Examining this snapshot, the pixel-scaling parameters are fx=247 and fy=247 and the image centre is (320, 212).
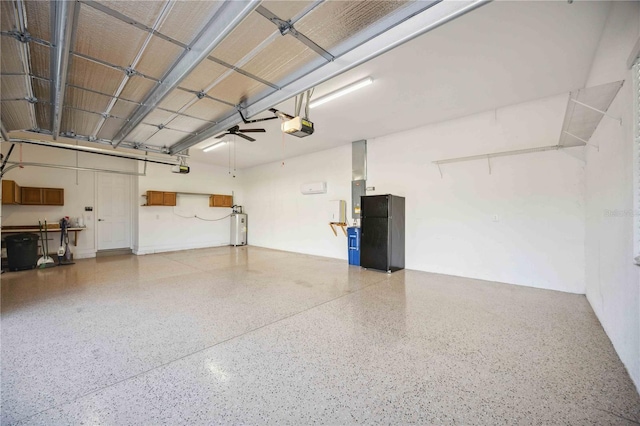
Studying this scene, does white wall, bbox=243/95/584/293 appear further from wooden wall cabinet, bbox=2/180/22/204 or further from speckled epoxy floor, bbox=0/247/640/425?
wooden wall cabinet, bbox=2/180/22/204

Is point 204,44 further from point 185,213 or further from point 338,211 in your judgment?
point 185,213

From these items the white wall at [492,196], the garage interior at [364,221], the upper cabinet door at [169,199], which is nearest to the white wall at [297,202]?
the white wall at [492,196]

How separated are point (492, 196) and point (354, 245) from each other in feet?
9.58

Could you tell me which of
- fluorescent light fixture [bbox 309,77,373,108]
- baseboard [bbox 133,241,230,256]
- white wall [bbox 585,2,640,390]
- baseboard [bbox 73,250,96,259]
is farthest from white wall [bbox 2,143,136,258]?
white wall [bbox 585,2,640,390]

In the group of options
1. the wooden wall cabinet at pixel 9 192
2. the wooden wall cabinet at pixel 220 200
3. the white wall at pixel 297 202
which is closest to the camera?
the wooden wall cabinet at pixel 9 192

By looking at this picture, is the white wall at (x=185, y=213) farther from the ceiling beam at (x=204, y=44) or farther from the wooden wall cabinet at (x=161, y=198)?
the ceiling beam at (x=204, y=44)

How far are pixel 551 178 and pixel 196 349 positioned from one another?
543 centimetres

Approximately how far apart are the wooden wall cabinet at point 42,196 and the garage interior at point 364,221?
0.11 m

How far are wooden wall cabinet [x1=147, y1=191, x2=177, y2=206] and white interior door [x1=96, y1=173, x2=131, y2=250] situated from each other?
1.02 metres

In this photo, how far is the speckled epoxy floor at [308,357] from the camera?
157 cm

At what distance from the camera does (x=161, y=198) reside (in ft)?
25.7

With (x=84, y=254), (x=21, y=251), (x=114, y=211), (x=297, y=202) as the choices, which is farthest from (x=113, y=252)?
(x=297, y=202)

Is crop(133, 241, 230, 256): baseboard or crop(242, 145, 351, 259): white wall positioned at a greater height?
crop(242, 145, 351, 259): white wall

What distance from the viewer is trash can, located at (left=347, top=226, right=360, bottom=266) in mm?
5863
